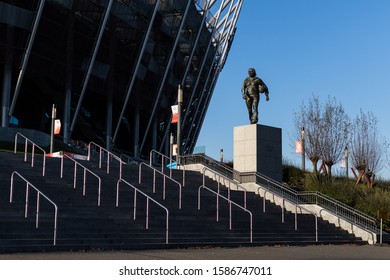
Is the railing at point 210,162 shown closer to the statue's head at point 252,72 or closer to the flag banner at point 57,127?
the statue's head at point 252,72

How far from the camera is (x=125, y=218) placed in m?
15.6

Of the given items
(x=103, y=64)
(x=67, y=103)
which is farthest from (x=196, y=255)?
(x=103, y=64)

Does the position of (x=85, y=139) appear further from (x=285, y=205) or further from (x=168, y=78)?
(x=285, y=205)

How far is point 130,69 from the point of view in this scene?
4344 cm

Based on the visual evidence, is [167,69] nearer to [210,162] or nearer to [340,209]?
[210,162]

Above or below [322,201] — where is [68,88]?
above

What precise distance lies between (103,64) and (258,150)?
2002 cm

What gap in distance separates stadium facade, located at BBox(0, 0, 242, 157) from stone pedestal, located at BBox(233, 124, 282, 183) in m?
16.8

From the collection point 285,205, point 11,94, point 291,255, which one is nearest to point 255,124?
point 285,205

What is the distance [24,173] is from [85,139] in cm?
2786

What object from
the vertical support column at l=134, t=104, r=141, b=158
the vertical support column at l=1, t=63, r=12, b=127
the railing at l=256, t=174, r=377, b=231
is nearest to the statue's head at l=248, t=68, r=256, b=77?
the railing at l=256, t=174, r=377, b=231

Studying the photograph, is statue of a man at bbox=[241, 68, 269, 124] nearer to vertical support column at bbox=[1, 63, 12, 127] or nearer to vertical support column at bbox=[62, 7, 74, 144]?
vertical support column at bbox=[62, 7, 74, 144]

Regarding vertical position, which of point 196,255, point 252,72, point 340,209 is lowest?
point 196,255

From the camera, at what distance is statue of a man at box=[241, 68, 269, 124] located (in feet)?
84.0
